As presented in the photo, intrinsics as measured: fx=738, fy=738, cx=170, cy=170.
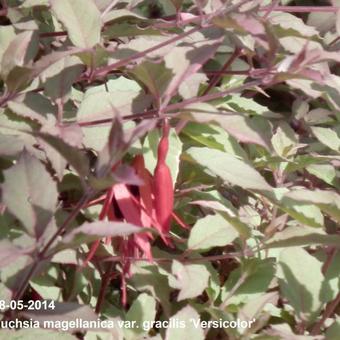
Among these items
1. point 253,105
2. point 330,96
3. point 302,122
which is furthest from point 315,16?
point 330,96

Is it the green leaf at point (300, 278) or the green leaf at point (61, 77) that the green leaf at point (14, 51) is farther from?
the green leaf at point (300, 278)

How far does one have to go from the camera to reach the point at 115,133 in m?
0.62

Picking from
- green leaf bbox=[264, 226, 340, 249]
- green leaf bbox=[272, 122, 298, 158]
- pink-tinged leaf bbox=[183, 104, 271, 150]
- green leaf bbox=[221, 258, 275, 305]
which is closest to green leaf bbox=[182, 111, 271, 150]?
pink-tinged leaf bbox=[183, 104, 271, 150]

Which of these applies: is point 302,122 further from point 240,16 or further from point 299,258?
point 240,16

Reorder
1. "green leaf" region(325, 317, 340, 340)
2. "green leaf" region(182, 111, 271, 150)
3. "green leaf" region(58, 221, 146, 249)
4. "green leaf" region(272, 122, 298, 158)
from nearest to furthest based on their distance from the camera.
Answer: "green leaf" region(58, 221, 146, 249)
"green leaf" region(182, 111, 271, 150)
"green leaf" region(325, 317, 340, 340)
"green leaf" region(272, 122, 298, 158)

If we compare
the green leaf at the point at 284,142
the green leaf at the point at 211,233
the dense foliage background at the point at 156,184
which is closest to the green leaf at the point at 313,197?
the dense foliage background at the point at 156,184

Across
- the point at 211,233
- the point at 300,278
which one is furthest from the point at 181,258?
the point at 300,278

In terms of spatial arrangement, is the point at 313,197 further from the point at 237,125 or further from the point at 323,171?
the point at 323,171

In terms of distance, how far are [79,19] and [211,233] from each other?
0.32 metres

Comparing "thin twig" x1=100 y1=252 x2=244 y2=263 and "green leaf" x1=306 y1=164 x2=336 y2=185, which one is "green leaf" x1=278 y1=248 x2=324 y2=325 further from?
"green leaf" x1=306 y1=164 x2=336 y2=185

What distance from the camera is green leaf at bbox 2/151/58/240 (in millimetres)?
719

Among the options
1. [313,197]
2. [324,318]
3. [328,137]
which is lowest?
[324,318]

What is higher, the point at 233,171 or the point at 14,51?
the point at 14,51

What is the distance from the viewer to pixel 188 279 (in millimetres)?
885
